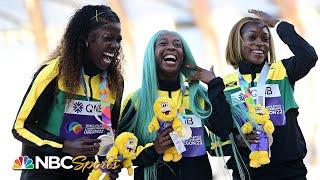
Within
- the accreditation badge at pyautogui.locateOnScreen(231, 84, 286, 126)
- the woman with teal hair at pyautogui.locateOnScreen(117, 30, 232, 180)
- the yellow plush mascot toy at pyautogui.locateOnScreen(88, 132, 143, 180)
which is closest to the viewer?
the yellow plush mascot toy at pyautogui.locateOnScreen(88, 132, 143, 180)

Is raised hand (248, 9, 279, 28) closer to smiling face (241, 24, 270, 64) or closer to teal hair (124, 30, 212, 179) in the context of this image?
smiling face (241, 24, 270, 64)

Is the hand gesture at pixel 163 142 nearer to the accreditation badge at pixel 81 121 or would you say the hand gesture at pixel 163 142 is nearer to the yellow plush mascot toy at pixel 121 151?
the yellow plush mascot toy at pixel 121 151

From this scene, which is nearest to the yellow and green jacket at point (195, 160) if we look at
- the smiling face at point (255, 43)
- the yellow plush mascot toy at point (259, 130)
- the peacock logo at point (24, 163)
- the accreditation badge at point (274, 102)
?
the yellow plush mascot toy at point (259, 130)

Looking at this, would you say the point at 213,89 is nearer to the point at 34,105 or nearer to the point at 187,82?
the point at 187,82

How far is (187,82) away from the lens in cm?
238

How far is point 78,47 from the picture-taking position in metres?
2.25

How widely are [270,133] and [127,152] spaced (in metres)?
0.66

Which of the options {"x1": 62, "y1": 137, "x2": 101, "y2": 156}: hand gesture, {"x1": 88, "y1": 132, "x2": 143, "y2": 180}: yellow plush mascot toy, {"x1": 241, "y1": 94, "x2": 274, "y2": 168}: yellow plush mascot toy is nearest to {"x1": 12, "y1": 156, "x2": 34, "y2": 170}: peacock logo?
{"x1": 62, "y1": 137, "x2": 101, "y2": 156}: hand gesture

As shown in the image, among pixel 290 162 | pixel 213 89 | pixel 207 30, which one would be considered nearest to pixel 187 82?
pixel 213 89

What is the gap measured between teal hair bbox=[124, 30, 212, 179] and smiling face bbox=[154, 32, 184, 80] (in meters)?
0.03

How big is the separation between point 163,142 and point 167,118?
11 cm

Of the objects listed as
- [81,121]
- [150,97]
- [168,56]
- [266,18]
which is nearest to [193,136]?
[150,97]

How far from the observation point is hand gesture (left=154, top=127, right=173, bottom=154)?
2145 mm

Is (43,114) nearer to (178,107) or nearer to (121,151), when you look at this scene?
(121,151)
